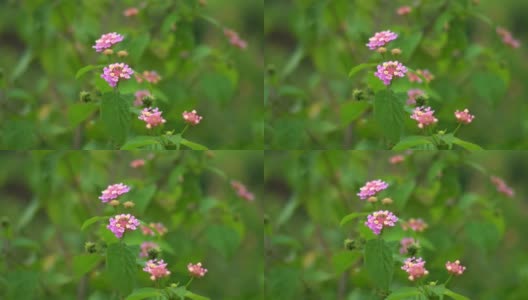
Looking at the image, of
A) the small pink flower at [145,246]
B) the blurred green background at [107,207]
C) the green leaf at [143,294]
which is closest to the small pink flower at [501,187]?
the blurred green background at [107,207]

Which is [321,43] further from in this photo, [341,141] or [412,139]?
[412,139]


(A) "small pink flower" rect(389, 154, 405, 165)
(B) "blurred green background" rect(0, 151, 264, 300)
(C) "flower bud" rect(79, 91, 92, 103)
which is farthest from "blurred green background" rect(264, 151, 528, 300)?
(C) "flower bud" rect(79, 91, 92, 103)

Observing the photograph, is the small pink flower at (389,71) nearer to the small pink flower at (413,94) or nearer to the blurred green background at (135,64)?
the small pink flower at (413,94)

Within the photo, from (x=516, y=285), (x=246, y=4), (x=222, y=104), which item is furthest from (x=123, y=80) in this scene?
(x=516, y=285)

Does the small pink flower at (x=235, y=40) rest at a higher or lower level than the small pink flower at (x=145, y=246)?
higher

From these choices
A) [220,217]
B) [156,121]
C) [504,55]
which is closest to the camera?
[156,121]

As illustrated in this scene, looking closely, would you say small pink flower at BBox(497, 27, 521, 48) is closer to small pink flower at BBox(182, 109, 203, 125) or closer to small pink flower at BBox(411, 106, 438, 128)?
small pink flower at BBox(411, 106, 438, 128)
